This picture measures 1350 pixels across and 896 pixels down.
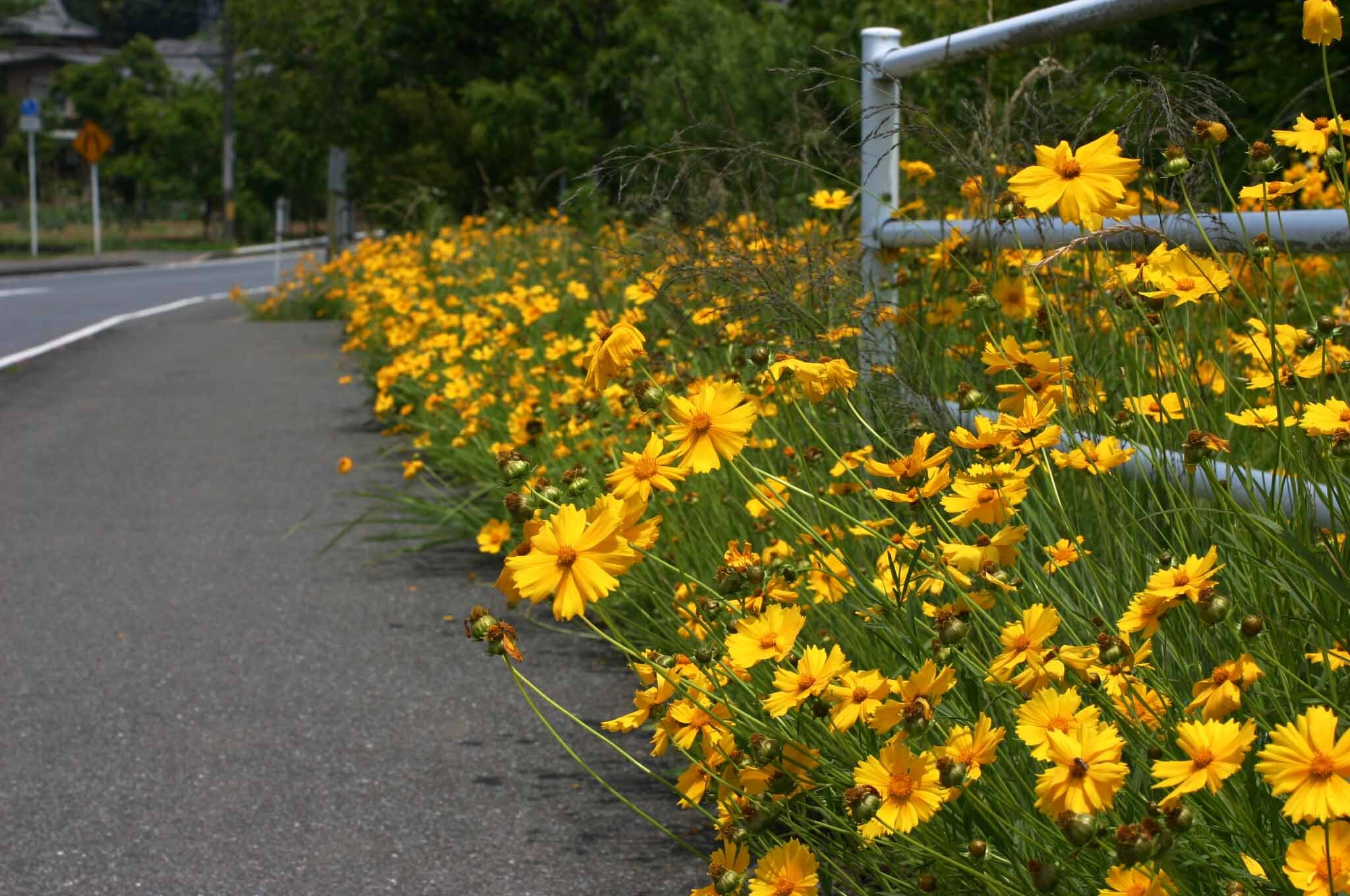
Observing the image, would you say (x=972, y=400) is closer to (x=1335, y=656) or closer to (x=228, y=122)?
(x=1335, y=656)

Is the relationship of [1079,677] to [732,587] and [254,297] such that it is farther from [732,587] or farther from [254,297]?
[254,297]

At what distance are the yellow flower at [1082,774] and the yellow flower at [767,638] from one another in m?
0.41

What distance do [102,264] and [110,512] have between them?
2984 centimetres

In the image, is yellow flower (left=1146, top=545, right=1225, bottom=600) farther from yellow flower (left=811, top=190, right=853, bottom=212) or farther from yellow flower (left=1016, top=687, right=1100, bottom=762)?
yellow flower (left=811, top=190, right=853, bottom=212)

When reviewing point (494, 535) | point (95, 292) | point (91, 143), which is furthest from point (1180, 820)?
point (91, 143)

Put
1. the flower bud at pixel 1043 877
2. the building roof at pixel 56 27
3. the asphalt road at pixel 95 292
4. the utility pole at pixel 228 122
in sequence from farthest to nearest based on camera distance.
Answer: the building roof at pixel 56 27 < the utility pole at pixel 228 122 < the asphalt road at pixel 95 292 < the flower bud at pixel 1043 877

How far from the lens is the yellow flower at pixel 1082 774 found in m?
1.41

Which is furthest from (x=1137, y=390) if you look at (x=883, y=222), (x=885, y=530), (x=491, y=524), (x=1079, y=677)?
(x=883, y=222)

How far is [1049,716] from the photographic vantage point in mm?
1567

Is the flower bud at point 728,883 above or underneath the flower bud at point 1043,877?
underneath

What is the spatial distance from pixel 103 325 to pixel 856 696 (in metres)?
16.1

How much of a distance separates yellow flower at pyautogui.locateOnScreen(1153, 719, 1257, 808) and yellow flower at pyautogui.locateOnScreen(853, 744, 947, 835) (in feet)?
0.85

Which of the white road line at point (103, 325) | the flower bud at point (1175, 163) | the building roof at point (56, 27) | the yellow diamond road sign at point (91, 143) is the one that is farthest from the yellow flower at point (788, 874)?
the building roof at point (56, 27)

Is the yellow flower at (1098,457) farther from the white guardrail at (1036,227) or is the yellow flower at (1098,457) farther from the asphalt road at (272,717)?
the asphalt road at (272,717)
